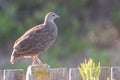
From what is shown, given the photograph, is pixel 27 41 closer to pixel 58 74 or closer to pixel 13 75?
pixel 58 74

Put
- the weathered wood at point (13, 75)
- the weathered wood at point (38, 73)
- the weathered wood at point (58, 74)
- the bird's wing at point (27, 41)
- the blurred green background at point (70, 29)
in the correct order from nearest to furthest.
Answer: the weathered wood at point (38, 73) → the weathered wood at point (13, 75) → the weathered wood at point (58, 74) → the bird's wing at point (27, 41) → the blurred green background at point (70, 29)

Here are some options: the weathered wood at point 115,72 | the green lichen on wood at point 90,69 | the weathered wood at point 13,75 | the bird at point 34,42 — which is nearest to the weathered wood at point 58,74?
the weathered wood at point 13,75

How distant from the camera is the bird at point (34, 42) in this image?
6.26 m

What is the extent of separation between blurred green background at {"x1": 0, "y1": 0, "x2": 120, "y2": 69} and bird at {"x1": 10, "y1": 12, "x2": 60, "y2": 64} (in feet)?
13.7

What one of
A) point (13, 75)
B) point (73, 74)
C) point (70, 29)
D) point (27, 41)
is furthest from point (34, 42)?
point (70, 29)

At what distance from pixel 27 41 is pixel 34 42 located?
0.17 meters

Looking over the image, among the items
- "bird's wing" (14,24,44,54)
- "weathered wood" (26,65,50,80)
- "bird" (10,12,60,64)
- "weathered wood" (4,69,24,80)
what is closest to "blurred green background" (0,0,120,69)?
"bird" (10,12,60,64)

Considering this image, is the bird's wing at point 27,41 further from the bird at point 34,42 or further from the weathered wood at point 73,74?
the weathered wood at point 73,74

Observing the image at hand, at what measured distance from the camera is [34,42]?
6461 millimetres

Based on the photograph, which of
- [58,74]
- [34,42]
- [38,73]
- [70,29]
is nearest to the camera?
[38,73]

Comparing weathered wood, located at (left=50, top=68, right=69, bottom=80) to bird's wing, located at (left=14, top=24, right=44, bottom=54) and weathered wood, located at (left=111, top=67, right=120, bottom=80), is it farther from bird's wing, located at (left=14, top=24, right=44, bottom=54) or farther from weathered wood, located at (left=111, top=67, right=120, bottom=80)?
bird's wing, located at (left=14, top=24, right=44, bottom=54)

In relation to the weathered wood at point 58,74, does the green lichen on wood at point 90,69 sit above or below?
below

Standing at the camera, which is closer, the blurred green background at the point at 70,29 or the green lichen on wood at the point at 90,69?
the green lichen on wood at the point at 90,69

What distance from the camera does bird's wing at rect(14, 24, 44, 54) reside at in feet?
20.5
